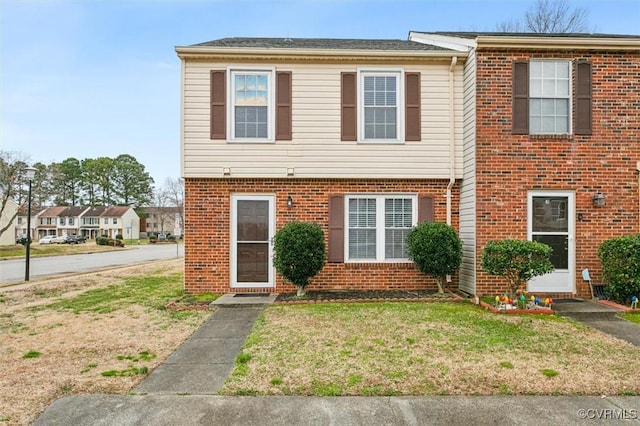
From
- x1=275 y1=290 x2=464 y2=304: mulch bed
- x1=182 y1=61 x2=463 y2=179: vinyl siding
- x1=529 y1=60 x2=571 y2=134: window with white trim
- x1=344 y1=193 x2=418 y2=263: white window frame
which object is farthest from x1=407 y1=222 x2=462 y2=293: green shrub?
x1=529 y1=60 x2=571 y2=134: window with white trim

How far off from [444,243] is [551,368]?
10.9 feet

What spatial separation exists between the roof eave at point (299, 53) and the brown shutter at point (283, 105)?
0.41 meters

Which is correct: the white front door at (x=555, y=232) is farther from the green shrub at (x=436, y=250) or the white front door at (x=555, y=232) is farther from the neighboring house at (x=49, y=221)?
the neighboring house at (x=49, y=221)

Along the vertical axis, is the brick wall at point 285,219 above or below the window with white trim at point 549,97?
below

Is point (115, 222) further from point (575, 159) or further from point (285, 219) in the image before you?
point (575, 159)

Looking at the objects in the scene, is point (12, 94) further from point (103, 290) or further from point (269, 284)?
point (269, 284)

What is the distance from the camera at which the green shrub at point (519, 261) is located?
6047mm

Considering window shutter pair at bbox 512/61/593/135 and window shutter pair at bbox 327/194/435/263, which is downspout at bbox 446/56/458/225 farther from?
window shutter pair at bbox 512/61/593/135

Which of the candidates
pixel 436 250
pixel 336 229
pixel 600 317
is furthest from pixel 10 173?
pixel 600 317

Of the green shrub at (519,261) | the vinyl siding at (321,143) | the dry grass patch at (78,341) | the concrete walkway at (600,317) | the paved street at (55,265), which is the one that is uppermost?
the vinyl siding at (321,143)

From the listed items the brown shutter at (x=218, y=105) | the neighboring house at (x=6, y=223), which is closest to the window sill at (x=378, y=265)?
the brown shutter at (x=218, y=105)

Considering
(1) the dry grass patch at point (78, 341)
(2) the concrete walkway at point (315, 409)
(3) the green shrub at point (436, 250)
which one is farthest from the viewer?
(3) the green shrub at point (436, 250)

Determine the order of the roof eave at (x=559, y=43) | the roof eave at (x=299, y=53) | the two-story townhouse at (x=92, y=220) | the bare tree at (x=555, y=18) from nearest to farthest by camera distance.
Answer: the roof eave at (x=559, y=43), the roof eave at (x=299, y=53), the bare tree at (x=555, y=18), the two-story townhouse at (x=92, y=220)

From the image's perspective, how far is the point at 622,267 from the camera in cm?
636
